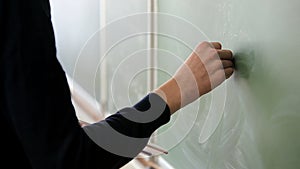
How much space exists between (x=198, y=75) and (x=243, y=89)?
18 centimetres

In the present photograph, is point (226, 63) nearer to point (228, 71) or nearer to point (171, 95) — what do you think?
point (228, 71)

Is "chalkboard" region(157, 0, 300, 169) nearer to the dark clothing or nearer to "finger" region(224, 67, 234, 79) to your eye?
"finger" region(224, 67, 234, 79)

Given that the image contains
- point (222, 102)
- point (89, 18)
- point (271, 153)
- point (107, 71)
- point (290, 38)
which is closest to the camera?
point (290, 38)

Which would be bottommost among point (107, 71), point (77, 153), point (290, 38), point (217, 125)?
point (107, 71)

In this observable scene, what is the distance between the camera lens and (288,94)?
918mm

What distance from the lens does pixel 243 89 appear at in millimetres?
1082

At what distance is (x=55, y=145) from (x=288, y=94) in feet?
1.67

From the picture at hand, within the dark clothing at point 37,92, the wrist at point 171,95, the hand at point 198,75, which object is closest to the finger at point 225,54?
the hand at point 198,75

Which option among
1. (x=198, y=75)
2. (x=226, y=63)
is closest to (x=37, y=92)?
(x=198, y=75)

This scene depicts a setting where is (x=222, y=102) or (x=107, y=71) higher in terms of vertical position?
(x=222, y=102)

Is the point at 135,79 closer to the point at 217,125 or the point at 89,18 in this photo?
the point at 217,125

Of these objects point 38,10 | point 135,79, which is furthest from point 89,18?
point 38,10

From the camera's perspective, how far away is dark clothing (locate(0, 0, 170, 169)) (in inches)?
25.2

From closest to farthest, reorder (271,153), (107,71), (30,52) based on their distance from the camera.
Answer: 1. (30,52)
2. (271,153)
3. (107,71)
